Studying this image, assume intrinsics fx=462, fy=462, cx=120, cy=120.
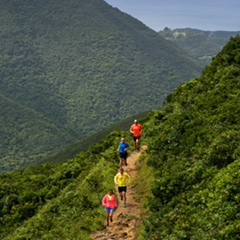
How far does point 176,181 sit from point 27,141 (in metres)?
171

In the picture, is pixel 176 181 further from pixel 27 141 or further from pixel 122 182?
pixel 27 141

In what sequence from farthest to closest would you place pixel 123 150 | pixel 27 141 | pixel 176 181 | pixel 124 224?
pixel 27 141
pixel 123 150
pixel 124 224
pixel 176 181

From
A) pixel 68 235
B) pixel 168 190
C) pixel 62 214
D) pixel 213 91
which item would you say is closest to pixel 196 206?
pixel 168 190

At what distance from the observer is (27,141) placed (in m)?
184

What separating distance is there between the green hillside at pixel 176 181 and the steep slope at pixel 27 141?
138 meters

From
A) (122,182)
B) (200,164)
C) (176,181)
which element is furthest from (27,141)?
(200,164)

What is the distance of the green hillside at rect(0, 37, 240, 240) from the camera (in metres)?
13.5

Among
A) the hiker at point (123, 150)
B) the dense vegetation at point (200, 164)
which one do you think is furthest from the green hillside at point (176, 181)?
the hiker at point (123, 150)

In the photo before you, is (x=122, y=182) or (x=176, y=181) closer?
(x=176, y=181)

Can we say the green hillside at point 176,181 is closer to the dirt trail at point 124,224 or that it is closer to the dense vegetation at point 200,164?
the dense vegetation at point 200,164

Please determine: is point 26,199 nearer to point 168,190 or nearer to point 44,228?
point 44,228

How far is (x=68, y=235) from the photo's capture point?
17.6 metres

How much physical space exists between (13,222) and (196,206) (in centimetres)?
1523

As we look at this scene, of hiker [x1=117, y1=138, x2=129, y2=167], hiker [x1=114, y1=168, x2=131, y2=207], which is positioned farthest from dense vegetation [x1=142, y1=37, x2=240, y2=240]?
hiker [x1=114, y1=168, x2=131, y2=207]
